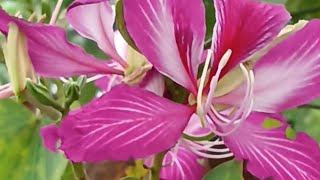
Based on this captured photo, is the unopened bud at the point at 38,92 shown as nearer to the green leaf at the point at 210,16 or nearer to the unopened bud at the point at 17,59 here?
the unopened bud at the point at 17,59

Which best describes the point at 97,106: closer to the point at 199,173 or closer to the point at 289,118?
the point at 199,173

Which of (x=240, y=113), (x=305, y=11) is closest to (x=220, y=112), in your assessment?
(x=240, y=113)

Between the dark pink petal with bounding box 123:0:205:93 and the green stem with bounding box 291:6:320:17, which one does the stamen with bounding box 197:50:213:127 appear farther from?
the green stem with bounding box 291:6:320:17

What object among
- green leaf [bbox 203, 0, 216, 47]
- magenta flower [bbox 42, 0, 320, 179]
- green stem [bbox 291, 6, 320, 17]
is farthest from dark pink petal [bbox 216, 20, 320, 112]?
green stem [bbox 291, 6, 320, 17]

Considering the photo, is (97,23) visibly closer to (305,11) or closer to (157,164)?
(157,164)

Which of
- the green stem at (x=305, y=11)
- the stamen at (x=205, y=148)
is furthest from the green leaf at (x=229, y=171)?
the green stem at (x=305, y=11)

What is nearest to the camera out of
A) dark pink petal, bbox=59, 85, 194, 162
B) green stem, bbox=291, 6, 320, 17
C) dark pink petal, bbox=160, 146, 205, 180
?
dark pink petal, bbox=59, 85, 194, 162
